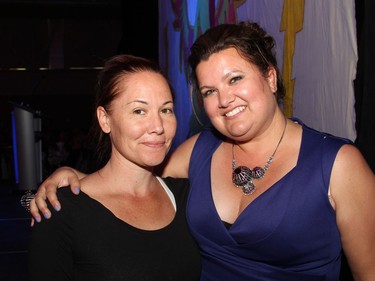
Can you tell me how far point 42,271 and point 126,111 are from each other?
504 mm

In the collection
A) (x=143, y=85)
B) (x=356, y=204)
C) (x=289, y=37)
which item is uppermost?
(x=289, y=37)

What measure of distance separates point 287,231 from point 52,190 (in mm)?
698

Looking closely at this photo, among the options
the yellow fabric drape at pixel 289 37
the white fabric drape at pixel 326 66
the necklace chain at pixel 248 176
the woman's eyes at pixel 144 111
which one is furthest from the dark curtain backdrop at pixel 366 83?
the woman's eyes at pixel 144 111

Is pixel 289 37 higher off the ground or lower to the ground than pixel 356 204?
higher

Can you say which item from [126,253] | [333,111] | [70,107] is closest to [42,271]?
[126,253]

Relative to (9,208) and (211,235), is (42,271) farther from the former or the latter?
(9,208)

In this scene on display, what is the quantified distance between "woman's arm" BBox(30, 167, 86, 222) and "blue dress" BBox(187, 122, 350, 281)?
1.31ft

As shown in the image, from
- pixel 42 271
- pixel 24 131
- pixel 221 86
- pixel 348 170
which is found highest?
pixel 221 86

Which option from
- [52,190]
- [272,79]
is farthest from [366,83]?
[52,190]

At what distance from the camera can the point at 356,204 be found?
1.32 meters

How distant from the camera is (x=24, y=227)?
15.1ft

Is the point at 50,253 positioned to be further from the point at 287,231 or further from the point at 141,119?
the point at 287,231

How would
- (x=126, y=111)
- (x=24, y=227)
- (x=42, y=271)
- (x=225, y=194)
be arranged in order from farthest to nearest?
(x=24, y=227)
(x=225, y=194)
(x=126, y=111)
(x=42, y=271)

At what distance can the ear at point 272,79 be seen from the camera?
5.05ft
